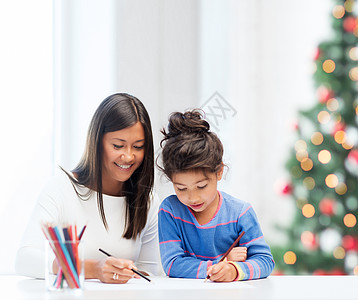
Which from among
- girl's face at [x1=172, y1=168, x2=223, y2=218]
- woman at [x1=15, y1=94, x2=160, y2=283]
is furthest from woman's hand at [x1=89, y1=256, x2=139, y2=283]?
girl's face at [x1=172, y1=168, x2=223, y2=218]

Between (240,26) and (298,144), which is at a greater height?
(240,26)

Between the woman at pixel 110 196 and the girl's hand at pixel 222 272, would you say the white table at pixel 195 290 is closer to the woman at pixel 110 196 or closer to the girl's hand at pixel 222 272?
the girl's hand at pixel 222 272

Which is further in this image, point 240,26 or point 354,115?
point 240,26

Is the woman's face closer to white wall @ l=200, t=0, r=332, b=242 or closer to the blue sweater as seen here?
the blue sweater

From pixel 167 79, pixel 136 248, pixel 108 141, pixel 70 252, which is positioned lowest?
pixel 136 248

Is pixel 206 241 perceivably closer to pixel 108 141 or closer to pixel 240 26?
pixel 108 141

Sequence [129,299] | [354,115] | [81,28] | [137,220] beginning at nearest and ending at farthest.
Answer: [129,299], [137,220], [81,28], [354,115]

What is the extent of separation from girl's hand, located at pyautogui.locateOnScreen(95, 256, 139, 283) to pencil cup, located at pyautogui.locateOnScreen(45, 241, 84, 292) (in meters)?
0.15

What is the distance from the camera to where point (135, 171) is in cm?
159

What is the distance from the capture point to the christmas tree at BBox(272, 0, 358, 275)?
287cm

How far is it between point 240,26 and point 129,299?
8.02ft

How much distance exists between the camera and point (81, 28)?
241cm

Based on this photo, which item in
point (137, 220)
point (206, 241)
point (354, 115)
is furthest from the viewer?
point (354, 115)

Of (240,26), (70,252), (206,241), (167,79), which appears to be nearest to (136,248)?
(206,241)
